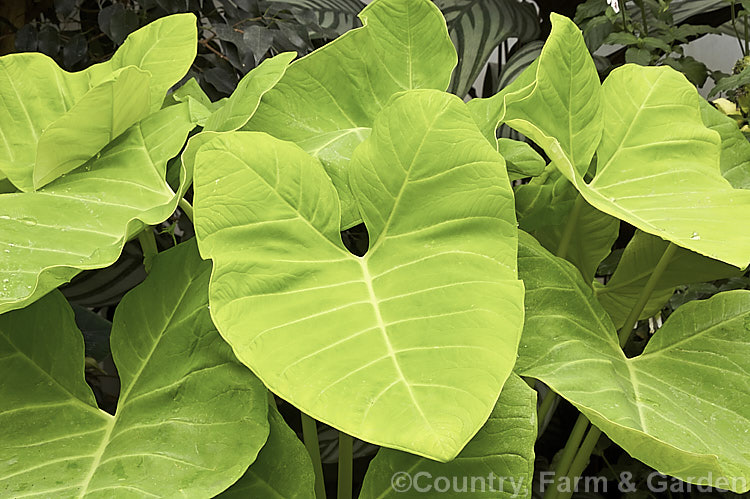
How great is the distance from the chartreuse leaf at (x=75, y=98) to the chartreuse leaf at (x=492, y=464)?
463 millimetres

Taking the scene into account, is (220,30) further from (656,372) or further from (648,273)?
(656,372)

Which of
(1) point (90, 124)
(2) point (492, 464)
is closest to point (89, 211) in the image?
(1) point (90, 124)

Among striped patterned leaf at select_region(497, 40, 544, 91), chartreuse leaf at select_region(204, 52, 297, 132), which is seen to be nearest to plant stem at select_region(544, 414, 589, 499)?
chartreuse leaf at select_region(204, 52, 297, 132)

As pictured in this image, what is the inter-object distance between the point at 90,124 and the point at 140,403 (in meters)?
0.30

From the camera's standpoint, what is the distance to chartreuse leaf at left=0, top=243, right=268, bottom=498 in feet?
1.76

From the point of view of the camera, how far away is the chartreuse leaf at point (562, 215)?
0.81 metres

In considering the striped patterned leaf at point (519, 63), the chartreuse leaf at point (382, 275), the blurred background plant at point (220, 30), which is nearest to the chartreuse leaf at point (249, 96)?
the chartreuse leaf at point (382, 275)

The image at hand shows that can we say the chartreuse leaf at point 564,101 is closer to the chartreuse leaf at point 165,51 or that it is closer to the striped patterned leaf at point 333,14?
the chartreuse leaf at point 165,51

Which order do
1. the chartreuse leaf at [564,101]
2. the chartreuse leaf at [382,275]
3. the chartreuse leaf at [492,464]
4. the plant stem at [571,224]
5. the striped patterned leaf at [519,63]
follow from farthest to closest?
1. the striped patterned leaf at [519,63]
2. the plant stem at [571,224]
3. the chartreuse leaf at [564,101]
4. the chartreuse leaf at [492,464]
5. the chartreuse leaf at [382,275]

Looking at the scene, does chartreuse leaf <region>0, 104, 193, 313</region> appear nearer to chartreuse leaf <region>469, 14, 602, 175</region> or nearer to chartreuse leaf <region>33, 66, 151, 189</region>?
chartreuse leaf <region>33, 66, 151, 189</region>

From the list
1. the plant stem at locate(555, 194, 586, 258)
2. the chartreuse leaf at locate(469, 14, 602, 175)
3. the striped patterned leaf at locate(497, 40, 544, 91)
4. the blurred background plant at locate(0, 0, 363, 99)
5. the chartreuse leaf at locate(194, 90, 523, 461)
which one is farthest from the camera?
the striped patterned leaf at locate(497, 40, 544, 91)

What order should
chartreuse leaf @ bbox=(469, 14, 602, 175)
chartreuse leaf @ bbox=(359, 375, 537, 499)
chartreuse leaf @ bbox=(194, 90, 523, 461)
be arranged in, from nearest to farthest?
chartreuse leaf @ bbox=(194, 90, 523, 461)
chartreuse leaf @ bbox=(359, 375, 537, 499)
chartreuse leaf @ bbox=(469, 14, 602, 175)

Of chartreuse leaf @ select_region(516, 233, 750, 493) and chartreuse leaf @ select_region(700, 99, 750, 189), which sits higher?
chartreuse leaf @ select_region(700, 99, 750, 189)

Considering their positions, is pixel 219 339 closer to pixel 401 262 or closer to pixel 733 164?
pixel 401 262
